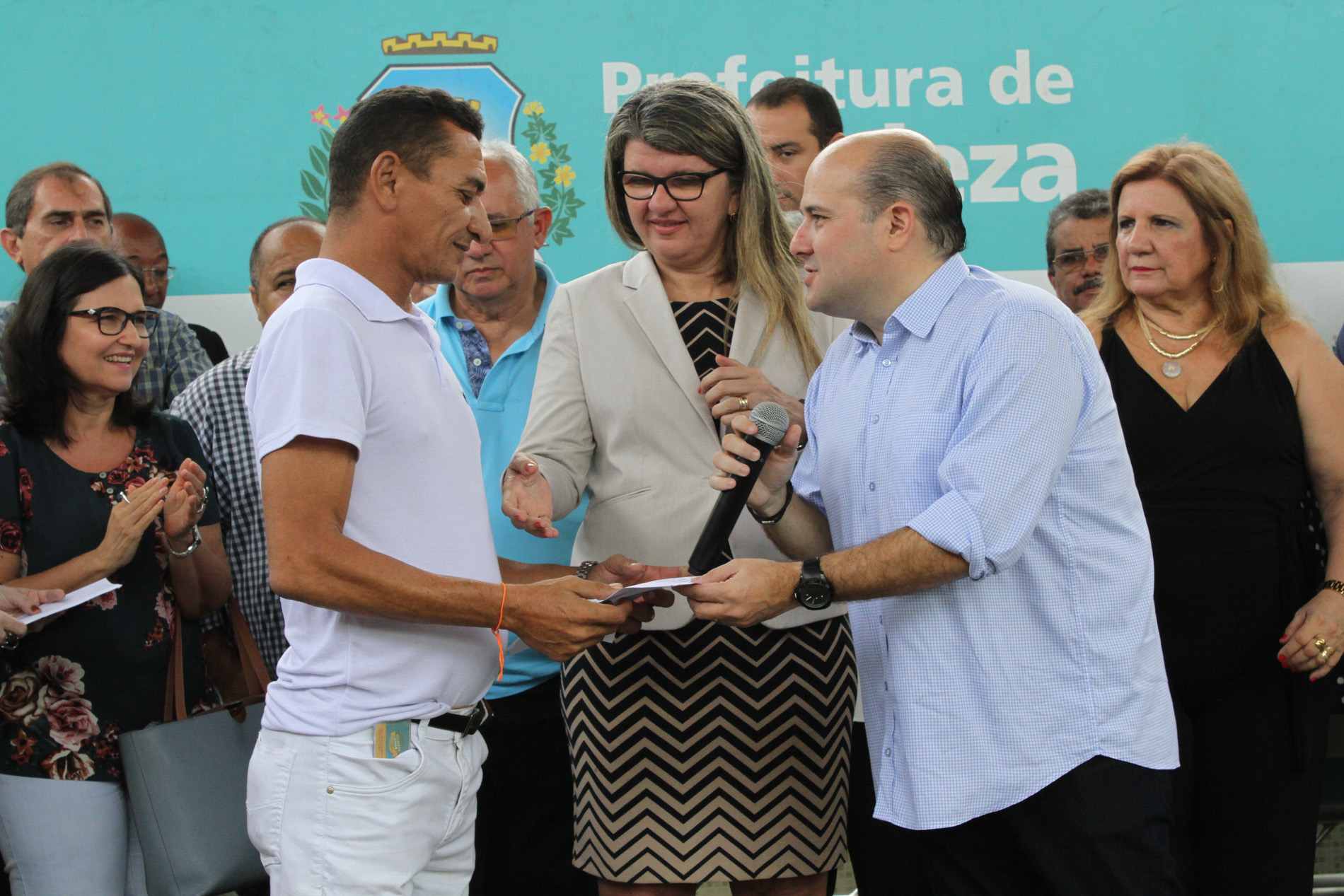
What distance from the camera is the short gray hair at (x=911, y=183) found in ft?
6.23

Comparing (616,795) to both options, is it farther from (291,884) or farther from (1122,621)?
(1122,621)

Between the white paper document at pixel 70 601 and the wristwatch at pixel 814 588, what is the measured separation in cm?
141

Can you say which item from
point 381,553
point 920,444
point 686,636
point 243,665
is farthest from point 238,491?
point 920,444

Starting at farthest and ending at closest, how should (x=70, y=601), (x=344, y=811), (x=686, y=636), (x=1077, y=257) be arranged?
(x=1077, y=257), (x=70, y=601), (x=686, y=636), (x=344, y=811)

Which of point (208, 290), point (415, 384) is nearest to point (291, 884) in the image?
point (415, 384)

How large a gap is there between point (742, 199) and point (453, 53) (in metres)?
1.59

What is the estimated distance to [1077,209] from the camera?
3406 millimetres

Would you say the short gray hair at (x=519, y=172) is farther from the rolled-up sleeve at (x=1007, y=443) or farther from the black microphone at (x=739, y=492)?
the rolled-up sleeve at (x=1007, y=443)

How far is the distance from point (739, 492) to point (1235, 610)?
4.32 ft

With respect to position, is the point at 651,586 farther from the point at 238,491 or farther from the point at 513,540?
the point at 238,491

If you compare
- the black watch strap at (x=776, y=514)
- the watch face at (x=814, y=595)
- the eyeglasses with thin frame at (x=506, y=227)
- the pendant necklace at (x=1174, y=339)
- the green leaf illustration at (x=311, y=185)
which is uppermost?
the green leaf illustration at (x=311, y=185)

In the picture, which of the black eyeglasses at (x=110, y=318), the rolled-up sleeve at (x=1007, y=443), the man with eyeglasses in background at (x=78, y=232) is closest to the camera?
the rolled-up sleeve at (x=1007, y=443)

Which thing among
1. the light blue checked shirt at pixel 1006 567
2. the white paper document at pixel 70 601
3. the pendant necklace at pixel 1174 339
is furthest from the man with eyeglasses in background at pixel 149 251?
the pendant necklace at pixel 1174 339

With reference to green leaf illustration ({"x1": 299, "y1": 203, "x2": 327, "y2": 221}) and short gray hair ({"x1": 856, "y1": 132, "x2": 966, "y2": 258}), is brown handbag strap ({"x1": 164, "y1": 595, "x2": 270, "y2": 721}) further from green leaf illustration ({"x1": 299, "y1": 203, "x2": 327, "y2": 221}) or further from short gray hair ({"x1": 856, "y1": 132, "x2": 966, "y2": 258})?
short gray hair ({"x1": 856, "y1": 132, "x2": 966, "y2": 258})
